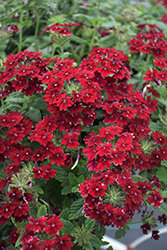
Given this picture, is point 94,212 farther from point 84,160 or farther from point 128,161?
point 84,160

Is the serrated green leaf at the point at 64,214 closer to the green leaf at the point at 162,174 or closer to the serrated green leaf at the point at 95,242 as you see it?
the serrated green leaf at the point at 95,242

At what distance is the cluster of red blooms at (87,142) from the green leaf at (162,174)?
0.15 metres

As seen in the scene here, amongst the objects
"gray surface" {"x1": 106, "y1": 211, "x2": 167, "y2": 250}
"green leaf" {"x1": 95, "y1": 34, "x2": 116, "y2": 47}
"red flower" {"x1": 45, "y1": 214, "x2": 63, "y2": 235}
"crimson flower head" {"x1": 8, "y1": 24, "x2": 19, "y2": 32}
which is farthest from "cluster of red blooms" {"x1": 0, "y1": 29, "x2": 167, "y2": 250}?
"gray surface" {"x1": 106, "y1": 211, "x2": 167, "y2": 250}

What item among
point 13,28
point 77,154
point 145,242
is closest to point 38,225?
point 77,154

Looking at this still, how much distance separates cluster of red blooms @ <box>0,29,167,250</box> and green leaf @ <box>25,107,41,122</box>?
0.13 m

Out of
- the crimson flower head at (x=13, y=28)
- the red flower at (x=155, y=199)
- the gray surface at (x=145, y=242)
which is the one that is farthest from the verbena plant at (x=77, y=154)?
the gray surface at (x=145, y=242)

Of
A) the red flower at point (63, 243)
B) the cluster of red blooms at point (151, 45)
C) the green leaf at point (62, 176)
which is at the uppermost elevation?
the cluster of red blooms at point (151, 45)

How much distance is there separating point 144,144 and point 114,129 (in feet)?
0.71

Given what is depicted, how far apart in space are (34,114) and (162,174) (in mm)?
593

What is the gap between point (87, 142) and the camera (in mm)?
846

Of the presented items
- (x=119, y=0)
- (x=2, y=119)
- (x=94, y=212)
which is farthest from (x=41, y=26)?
(x=94, y=212)

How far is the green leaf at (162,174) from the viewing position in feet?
3.70

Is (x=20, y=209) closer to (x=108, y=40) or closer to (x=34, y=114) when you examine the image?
(x=34, y=114)

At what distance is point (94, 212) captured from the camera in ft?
2.55
